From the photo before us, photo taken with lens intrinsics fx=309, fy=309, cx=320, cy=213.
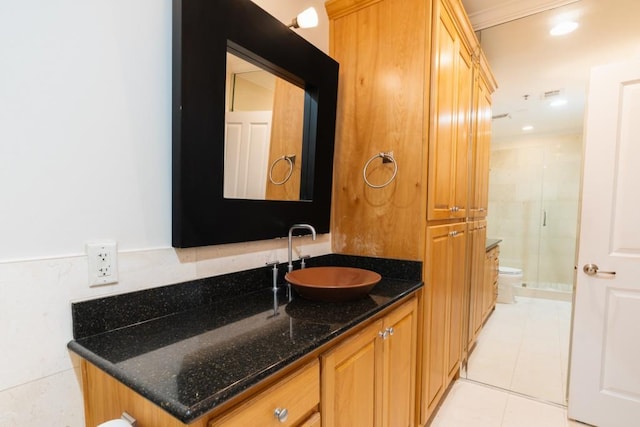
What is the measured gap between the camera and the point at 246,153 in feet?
4.09

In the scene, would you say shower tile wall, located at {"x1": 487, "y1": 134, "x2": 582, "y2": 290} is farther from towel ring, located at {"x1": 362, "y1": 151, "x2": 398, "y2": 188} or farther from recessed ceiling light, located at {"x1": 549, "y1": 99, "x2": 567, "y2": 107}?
towel ring, located at {"x1": 362, "y1": 151, "x2": 398, "y2": 188}

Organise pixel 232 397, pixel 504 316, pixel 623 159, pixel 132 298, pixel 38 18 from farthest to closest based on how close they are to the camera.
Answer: pixel 504 316 < pixel 623 159 < pixel 132 298 < pixel 38 18 < pixel 232 397

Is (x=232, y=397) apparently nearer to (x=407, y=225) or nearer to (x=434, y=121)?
(x=407, y=225)

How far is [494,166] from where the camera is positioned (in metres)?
3.41

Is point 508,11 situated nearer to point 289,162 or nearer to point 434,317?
point 289,162

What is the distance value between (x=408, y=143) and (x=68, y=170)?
1.33 metres

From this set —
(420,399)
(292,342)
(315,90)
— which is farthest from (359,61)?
(420,399)

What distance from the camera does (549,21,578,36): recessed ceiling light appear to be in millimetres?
2073

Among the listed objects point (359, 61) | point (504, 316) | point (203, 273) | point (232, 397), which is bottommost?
point (504, 316)

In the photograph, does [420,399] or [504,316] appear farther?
[504,316]

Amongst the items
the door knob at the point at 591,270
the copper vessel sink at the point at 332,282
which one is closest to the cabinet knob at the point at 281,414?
the copper vessel sink at the point at 332,282

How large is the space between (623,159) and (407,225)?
1.22m

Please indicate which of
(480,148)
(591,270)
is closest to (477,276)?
(591,270)

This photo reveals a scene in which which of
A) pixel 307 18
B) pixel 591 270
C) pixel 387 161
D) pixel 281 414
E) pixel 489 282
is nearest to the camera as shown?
pixel 281 414
